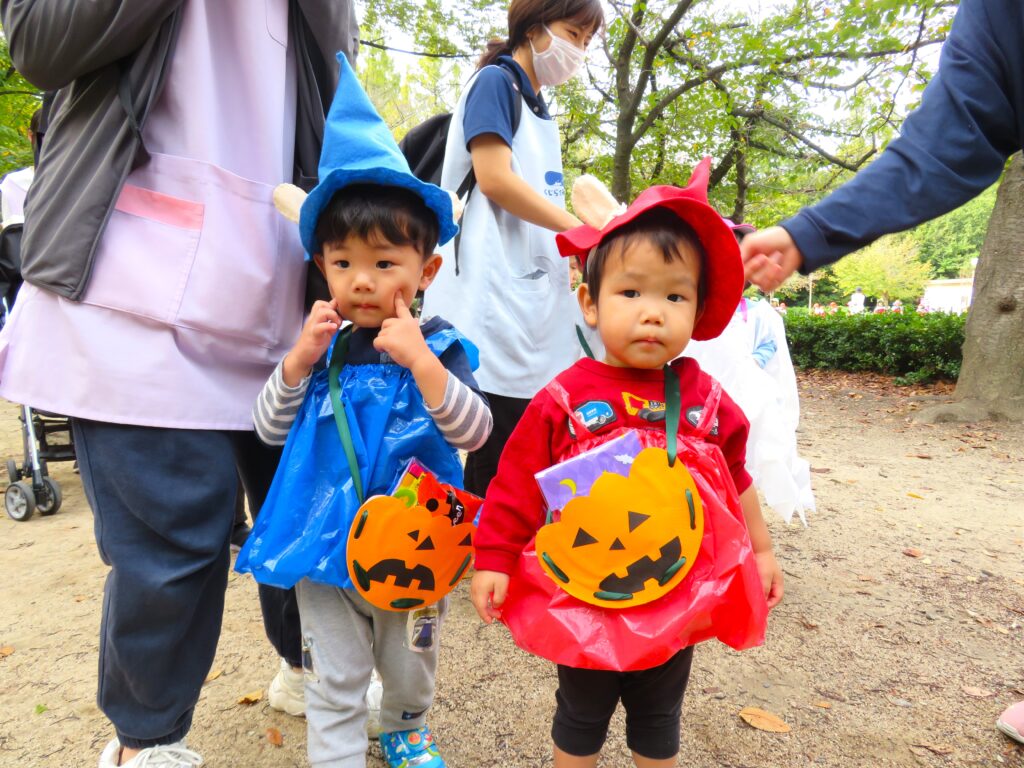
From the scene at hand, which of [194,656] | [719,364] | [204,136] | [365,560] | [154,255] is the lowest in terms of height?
[194,656]

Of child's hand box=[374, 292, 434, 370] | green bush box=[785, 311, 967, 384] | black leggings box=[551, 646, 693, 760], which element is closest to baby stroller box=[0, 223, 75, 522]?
child's hand box=[374, 292, 434, 370]

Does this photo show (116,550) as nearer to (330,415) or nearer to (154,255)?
(330,415)

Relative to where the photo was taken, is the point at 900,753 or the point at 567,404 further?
the point at 900,753

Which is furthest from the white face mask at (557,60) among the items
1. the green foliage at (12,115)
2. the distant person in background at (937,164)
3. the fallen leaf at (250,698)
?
the green foliage at (12,115)

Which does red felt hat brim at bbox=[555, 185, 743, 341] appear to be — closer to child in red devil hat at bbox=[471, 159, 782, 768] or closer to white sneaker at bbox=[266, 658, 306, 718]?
child in red devil hat at bbox=[471, 159, 782, 768]

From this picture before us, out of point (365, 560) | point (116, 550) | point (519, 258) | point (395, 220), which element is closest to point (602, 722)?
point (365, 560)

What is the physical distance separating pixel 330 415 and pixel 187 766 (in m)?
0.88

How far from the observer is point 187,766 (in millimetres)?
1564

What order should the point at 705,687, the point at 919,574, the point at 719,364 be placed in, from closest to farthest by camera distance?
the point at 705,687 → the point at 719,364 → the point at 919,574

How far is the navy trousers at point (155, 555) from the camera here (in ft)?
4.70

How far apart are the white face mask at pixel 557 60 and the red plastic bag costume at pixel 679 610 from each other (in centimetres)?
149

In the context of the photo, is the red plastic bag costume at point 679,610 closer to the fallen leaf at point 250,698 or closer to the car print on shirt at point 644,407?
the car print on shirt at point 644,407

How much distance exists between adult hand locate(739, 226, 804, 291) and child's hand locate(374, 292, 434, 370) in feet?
2.47

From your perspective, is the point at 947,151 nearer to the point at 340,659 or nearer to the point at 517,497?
the point at 517,497
